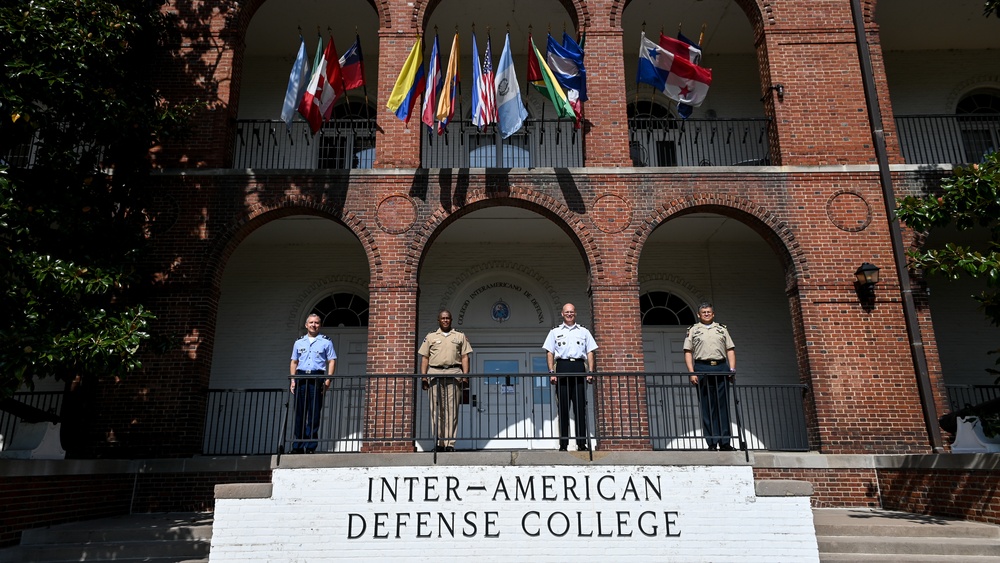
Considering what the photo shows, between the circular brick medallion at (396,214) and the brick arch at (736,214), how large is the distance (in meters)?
3.54

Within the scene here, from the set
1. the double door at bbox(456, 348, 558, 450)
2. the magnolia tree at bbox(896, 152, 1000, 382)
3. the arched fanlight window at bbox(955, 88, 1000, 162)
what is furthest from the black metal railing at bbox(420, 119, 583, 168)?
the arched fanlight window at bbox(955, 88, 1000, 162)

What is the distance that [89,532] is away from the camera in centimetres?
770

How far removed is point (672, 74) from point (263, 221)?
7.16 meters

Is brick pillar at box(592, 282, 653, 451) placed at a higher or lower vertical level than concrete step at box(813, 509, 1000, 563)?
higher

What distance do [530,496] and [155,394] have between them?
620cm

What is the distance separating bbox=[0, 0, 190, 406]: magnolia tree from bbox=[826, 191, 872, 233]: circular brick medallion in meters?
10.0

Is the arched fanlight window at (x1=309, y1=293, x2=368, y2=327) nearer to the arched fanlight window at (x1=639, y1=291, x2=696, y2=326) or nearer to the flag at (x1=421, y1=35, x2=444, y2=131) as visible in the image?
the flag at (x1=421, y1=35, x2=444, y2=131)

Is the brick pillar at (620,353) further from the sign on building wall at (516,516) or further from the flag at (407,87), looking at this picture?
the flag at (407,87)

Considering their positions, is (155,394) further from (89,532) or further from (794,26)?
(794,26)

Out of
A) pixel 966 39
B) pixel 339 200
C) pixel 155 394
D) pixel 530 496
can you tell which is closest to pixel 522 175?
pixel 339 200

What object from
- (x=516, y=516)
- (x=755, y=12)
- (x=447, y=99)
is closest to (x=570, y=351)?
(x=516, y=516)

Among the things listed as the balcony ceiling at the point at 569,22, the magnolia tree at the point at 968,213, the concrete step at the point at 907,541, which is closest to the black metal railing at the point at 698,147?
the balcony ceiling at the point at 569,22

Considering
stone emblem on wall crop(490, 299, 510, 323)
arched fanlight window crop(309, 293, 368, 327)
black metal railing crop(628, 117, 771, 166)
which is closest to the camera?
stone emblem on wall crop(490, 299, 510, 323)

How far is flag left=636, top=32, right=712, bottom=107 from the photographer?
1120cm
